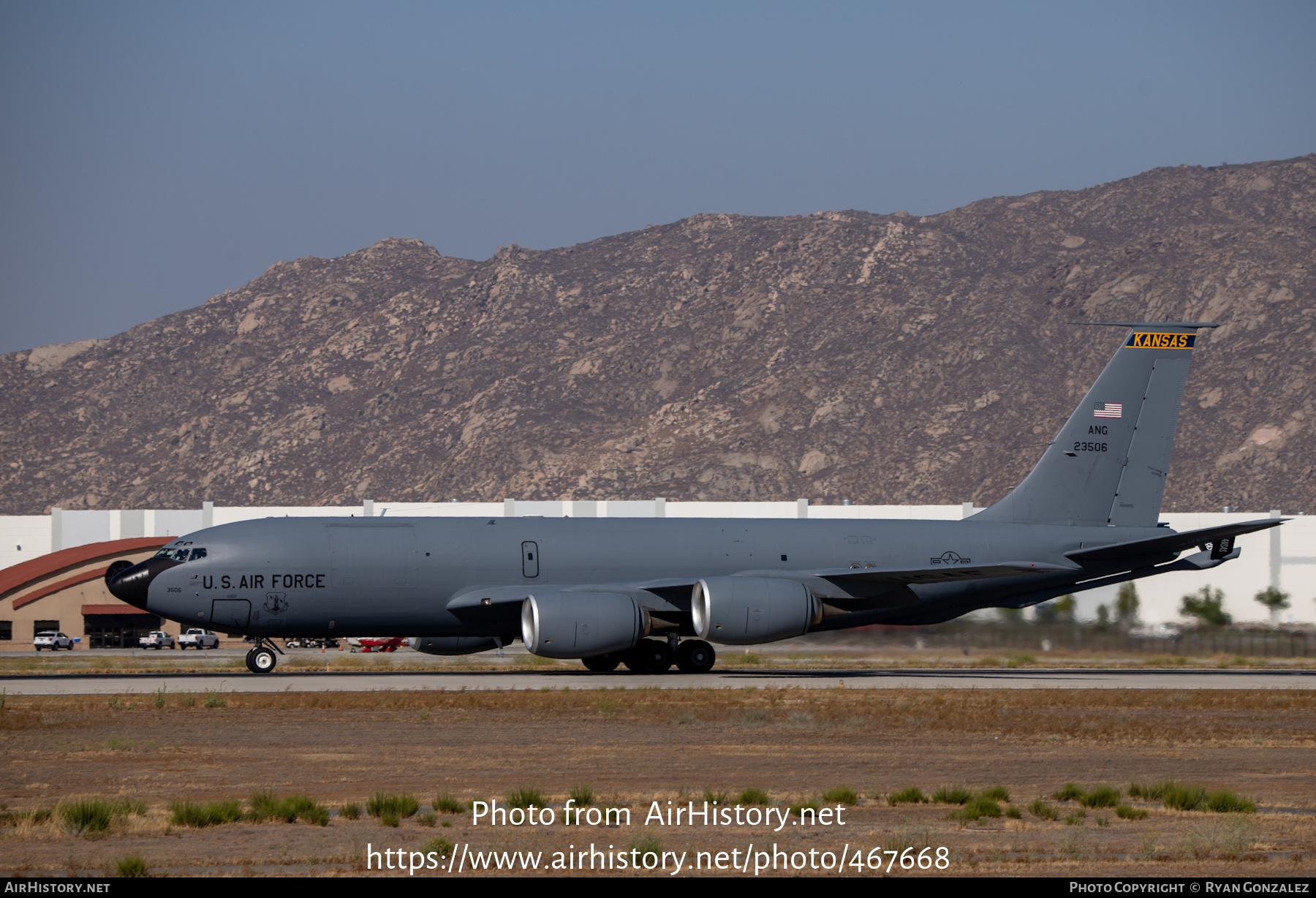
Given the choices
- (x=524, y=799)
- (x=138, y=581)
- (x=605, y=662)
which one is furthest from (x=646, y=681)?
(x=524, y=799)

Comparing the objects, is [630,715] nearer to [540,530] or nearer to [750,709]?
[750,709]

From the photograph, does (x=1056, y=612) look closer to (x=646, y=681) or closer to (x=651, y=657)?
(x=651, y=657)

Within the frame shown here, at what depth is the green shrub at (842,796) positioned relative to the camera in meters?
18.0

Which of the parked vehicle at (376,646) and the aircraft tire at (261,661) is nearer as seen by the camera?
the aircraft tire at (261,661)

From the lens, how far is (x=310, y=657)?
204 ft

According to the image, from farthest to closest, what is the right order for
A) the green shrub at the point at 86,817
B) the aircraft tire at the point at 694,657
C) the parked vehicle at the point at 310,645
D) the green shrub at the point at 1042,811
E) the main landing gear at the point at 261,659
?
1. the parked vehicle at the point at 310,645
2. the aircraft tire at the point at 694,657
3. the main landing gear at the point at 261,659
4. the green shrub at the point at 1042,811
5. the green shrub at the point at 86,817

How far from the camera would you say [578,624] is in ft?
123

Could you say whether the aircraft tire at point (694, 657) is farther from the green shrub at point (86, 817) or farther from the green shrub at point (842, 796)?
the green shrub at point (86, 817)

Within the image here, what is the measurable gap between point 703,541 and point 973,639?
9579 millimetres

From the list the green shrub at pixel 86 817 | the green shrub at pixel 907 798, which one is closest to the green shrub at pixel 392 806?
the green shrub at pixel 86 817

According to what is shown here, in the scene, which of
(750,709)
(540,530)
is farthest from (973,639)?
(750,709)

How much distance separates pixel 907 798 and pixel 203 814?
8.45 m

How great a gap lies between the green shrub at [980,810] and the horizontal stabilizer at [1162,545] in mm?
23755

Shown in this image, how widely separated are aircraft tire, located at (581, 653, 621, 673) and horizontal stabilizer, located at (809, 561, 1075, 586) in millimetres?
6191
